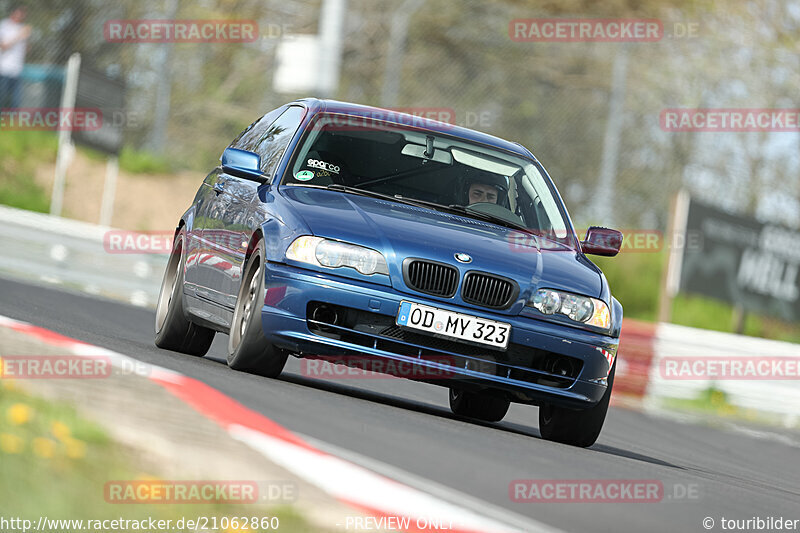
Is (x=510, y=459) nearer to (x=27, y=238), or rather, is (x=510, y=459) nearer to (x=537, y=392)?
(x=537, y=392)

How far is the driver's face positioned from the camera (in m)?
8.20

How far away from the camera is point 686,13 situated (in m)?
27.0

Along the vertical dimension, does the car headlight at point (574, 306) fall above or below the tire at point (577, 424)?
above

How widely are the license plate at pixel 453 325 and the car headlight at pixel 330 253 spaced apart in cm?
28

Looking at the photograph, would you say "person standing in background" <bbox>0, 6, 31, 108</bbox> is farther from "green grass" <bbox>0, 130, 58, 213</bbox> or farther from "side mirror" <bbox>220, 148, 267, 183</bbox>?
"side mirror" <bbox>220, 148, 267, 183</bbox>

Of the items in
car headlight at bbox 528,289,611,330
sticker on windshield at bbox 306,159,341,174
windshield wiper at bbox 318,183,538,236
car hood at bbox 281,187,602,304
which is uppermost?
sticker on windshield at bbox 306,159,341,174

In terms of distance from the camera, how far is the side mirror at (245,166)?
787cm

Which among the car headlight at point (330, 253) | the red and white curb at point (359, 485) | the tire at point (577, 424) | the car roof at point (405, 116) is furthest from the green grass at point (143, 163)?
the red and white curb at point (359, 485)

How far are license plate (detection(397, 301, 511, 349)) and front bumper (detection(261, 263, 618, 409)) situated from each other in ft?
0.10

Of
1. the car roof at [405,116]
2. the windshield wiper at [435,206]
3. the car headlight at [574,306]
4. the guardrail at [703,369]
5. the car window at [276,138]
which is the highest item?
the car roof at [405,116]

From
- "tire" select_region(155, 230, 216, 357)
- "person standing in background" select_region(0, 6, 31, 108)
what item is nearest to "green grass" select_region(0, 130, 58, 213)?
"person standing in background" select_region(0, 6, 31, 108)

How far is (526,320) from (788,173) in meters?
16.3

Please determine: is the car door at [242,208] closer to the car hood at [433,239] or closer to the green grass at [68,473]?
the car hood at [433,239]

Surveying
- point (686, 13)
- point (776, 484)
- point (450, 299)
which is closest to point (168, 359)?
point (450, 299)
